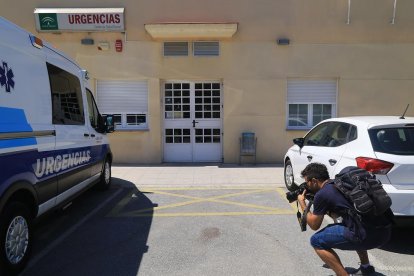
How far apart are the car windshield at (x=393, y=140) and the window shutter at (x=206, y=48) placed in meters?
7.50

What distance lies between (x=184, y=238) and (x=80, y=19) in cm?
868

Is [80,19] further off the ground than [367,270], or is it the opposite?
[80,19]

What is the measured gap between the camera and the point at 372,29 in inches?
461

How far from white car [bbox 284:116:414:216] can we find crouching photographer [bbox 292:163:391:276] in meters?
1.19

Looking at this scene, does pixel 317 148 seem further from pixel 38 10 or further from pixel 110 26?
pixel 38 10

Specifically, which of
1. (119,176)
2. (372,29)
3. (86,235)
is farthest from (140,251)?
(372,29)

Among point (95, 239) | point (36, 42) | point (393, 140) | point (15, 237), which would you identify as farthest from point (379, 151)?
point (36, 42)

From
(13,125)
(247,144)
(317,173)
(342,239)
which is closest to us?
(342,239)

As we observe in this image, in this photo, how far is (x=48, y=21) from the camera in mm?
11406

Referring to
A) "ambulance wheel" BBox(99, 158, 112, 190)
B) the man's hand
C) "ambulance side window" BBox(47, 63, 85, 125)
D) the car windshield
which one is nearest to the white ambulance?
"ambulance side window" BBox(47, 63, 85, 125)

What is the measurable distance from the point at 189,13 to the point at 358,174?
946 centimetres

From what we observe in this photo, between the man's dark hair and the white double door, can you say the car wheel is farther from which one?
the white double door

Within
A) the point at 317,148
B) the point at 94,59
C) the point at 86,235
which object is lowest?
the point at 86,235

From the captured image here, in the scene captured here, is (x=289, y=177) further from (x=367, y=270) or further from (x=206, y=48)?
(x=206, y=48)
